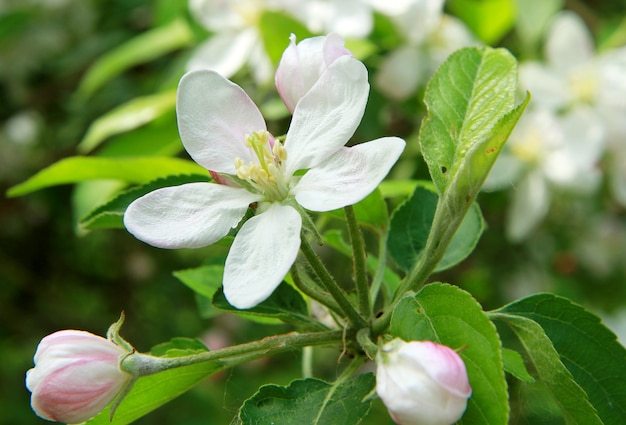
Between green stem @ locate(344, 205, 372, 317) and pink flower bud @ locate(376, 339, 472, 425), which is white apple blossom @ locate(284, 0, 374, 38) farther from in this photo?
pink flower bud @ locate(376, 339, 472, 425)

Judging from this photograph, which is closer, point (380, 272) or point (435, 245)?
point (435, 245)

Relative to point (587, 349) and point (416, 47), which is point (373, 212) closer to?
point (587, 349)

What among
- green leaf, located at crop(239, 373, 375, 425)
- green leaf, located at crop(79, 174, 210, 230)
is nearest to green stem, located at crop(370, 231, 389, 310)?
green leaf, located at crop(239, 373, 375, 425)

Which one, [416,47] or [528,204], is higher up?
[416,47]

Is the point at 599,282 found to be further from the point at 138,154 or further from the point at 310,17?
the point at 138,154

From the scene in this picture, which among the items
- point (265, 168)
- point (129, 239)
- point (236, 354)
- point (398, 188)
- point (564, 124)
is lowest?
point (129, 239)

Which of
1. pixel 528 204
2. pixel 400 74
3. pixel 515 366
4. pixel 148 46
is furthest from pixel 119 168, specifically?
pixel 528 204

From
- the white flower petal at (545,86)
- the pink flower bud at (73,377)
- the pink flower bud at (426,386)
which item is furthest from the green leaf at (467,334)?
the white flower petal at (545,86)
